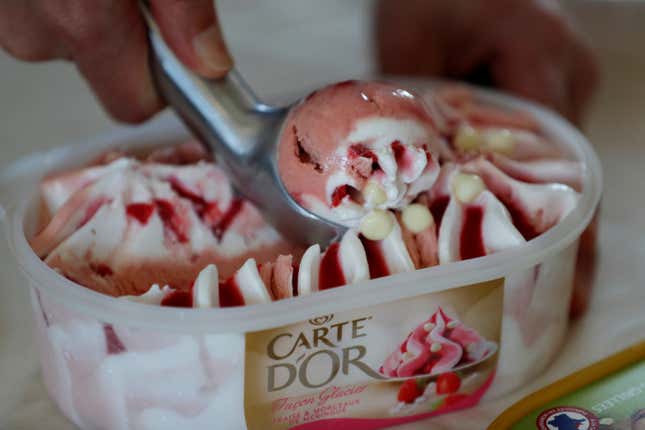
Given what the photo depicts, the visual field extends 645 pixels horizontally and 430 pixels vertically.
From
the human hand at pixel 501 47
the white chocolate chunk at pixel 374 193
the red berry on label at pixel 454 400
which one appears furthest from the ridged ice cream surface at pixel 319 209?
the human hand at pixel 501 47

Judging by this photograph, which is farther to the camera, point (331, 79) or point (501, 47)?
point (331, 79)

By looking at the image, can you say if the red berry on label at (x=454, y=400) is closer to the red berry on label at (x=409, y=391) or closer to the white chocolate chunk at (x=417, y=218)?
→ the red berry on label at (x=409, y=391)

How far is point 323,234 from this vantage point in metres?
0.67

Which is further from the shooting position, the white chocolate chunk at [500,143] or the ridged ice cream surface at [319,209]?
the white chocolate chunk at [500,143]

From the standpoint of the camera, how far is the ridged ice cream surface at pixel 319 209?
2.08 feet

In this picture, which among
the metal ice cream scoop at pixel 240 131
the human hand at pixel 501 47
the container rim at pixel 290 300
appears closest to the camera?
the container rim at pixel 290 300

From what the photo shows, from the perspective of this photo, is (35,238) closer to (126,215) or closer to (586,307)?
(126,215)

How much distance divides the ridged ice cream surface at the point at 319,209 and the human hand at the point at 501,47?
0.91ft

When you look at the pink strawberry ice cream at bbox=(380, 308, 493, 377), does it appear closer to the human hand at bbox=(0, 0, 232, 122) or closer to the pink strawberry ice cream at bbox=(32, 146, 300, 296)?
the pink strawberry ice cream at bbox=(32, 146, 300, 296)

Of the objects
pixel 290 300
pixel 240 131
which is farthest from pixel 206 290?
pixel 240 131

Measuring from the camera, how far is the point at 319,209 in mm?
658

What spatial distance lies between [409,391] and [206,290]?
0.60 ft

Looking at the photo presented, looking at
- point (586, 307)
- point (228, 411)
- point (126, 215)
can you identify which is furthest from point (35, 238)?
point (586, 307)

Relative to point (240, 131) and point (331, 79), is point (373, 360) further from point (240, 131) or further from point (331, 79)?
point (331, 79)
